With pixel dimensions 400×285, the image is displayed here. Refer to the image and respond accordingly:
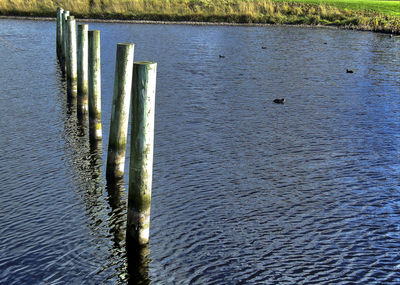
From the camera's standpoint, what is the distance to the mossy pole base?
8.73 m

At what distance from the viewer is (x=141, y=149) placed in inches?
276

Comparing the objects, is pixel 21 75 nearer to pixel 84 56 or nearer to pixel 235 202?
pixel 84 56

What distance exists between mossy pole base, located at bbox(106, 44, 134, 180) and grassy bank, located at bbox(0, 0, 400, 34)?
1586 inches

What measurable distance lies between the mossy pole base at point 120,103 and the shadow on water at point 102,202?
475 mm

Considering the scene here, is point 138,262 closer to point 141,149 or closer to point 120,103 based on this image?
point 141,149

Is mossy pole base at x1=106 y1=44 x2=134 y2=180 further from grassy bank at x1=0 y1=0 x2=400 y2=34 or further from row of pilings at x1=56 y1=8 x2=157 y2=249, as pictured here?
grassy bank at x1=0 y1=0 x2=400 y2=34

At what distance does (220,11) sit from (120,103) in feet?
144

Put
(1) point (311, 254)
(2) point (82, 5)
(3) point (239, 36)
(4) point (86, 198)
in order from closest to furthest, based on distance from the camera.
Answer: (1) point (311, 254), (4) point (86, 198), (3) point (239, 36), (2) point (82, 5)

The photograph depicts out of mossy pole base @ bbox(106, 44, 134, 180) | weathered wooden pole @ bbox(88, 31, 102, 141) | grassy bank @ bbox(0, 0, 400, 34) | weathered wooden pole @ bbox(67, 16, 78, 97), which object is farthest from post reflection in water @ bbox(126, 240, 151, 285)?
grassy bank @ bbox(0, 0, 400, 34)

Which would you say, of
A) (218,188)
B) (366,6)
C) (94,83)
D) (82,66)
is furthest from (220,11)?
(218,188)

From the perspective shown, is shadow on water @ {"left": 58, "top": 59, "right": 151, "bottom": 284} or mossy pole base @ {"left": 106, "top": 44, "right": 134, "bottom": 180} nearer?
shadow on water @ {"left": 58, "top": 59, "right": 151, "bottom": 284}

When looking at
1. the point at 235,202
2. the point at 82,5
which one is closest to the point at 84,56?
the point at 235,202

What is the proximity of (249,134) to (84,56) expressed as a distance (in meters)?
4.54

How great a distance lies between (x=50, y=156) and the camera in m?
11.3
